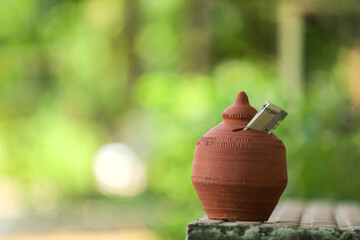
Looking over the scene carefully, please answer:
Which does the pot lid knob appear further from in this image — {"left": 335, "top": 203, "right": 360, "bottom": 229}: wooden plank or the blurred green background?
the blurred green background

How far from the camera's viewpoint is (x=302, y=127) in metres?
8.05

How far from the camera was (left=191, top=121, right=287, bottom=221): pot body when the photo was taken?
281cm

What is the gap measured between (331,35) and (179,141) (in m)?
3.37

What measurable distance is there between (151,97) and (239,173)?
8.01 metres

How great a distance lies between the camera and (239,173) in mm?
2811

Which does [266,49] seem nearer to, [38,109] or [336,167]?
[38,109]

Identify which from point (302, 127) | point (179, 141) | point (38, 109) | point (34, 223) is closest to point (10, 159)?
point (38, 109)

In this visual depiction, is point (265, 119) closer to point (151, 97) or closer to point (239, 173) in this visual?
point (239, 173)

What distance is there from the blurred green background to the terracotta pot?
447cm

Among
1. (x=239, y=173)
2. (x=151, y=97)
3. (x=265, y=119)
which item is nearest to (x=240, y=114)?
(x=265, y=119)

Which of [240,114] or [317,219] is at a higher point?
[240,114]

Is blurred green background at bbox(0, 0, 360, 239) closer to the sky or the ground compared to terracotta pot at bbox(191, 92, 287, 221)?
closer to the sky

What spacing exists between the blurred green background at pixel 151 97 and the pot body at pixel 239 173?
14.6 ft

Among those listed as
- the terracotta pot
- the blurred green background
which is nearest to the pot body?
the terracotta pot
